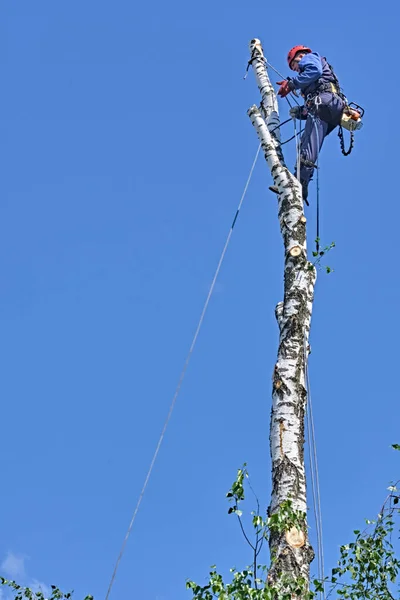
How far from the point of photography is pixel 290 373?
16.6ft

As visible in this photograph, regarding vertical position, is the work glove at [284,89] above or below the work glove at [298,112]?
above

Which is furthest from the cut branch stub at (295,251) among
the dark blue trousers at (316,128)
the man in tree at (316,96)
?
the man in tree at (316,96)

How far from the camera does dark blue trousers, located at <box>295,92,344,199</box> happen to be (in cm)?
691

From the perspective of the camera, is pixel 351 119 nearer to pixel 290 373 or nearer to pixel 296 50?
pixel 296 50

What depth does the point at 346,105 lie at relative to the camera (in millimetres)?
7750

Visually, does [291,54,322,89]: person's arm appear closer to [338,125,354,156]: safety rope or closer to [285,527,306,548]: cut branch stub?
[338,125,354,156]: safety rope

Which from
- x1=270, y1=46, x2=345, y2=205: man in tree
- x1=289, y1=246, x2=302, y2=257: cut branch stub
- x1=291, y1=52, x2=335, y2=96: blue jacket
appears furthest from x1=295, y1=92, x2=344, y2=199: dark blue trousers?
x1=289, y1=246, x2=302, y2=257: cut branch stub

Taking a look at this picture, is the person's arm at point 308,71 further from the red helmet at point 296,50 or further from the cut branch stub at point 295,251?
the cut branch stub at point 295,251

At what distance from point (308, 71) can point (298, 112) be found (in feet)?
1.29

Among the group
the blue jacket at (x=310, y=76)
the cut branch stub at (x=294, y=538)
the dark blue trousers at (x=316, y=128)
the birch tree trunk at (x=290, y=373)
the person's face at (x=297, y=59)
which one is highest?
the person's face at (x=297, y=59)

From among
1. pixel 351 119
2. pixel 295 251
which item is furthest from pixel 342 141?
pixel 295 251

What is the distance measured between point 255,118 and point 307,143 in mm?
516

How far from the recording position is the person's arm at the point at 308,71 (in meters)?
7.49

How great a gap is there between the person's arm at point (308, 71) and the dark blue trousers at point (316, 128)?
0.18 metres
